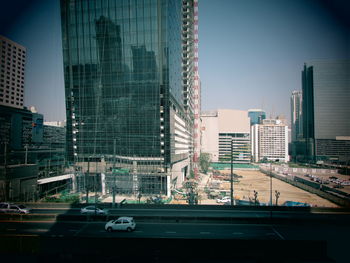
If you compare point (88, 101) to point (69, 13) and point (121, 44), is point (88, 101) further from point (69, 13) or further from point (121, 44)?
point (69, 13)

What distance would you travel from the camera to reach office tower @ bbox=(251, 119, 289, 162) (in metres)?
78.2

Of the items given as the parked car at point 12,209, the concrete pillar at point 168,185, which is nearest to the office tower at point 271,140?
the concrete pillar at point 168,185

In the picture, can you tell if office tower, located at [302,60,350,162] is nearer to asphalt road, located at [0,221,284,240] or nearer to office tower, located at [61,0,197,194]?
office tower, located at [61,0,197,194]

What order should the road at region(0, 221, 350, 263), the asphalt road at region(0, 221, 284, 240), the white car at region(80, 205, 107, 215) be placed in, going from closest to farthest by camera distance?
the road at region(0, 221, 350, 263) → the asphalt road at region(0, 221, 284, 240) → the white car at region(80, 205, 107, 215)

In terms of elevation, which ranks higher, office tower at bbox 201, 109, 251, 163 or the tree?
office tower at bbox 201, 109, 251, 163

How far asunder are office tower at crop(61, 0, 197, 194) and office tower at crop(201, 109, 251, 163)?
47741 mm

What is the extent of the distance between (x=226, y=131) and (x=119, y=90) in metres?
58.8

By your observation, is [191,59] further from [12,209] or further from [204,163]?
[12,209]

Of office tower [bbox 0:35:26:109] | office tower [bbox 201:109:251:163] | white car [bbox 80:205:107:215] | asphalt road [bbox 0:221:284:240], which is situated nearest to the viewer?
asphalt road [bbox 0:221:284:240]

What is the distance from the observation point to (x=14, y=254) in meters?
8.74

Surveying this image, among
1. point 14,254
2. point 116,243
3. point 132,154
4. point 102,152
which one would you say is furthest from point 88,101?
point 116,243

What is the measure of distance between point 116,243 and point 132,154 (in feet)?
56.1

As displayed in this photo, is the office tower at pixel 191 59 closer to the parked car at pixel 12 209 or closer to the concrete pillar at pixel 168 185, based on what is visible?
the concrete pillar at pixel 168 185

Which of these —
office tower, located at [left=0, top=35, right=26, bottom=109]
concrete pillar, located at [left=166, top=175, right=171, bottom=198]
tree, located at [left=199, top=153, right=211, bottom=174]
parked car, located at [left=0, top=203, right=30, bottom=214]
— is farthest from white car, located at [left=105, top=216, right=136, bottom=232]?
tree, located at [left=199, top=153, right=211, bottom=174]
